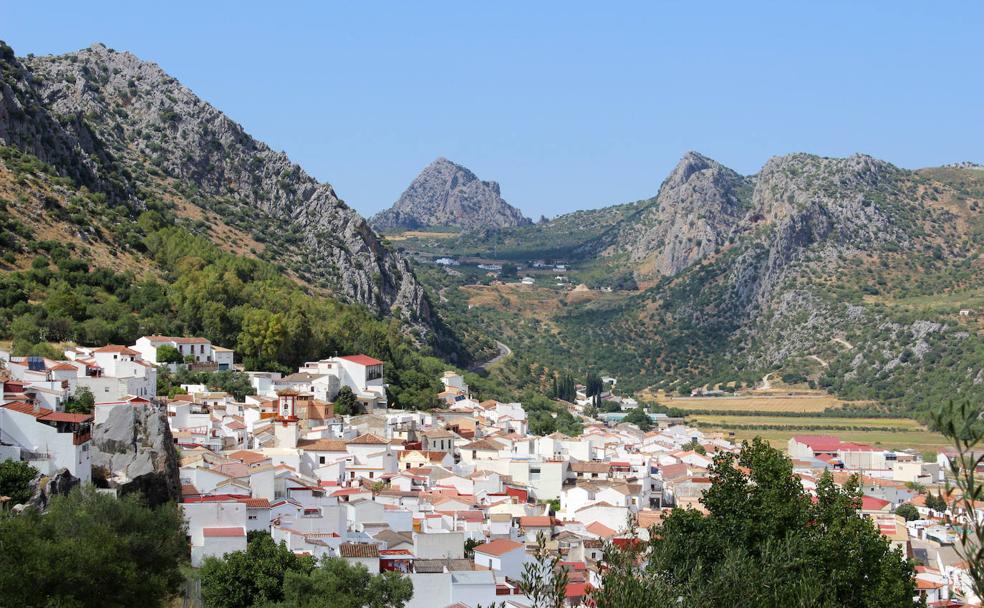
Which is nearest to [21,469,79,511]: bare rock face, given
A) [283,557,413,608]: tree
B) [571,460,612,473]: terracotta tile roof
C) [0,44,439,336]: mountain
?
[283,557,413,608]: tree

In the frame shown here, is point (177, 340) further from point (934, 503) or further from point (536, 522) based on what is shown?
point (934, 503)

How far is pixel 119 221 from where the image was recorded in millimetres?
78438

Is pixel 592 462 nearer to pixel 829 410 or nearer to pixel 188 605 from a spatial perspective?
pixel 188 605

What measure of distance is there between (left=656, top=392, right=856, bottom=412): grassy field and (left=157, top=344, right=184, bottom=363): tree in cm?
6024

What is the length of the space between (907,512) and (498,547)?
26.2m

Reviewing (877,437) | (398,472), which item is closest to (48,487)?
(398,472)

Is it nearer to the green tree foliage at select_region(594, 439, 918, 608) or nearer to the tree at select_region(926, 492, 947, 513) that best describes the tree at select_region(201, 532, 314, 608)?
the green tree foliage at select_region(594, 439, 918, 608)

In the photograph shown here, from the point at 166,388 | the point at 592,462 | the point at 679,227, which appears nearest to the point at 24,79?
the point at 166,388

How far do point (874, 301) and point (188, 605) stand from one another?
11215 cm

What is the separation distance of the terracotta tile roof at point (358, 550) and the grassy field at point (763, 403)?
2978 inches

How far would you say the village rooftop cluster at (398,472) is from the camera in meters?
33.9

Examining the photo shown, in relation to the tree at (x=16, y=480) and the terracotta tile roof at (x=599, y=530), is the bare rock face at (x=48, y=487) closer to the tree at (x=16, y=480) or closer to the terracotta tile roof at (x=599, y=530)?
the tree at (x=16, y=480)

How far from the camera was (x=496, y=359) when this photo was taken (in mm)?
108812

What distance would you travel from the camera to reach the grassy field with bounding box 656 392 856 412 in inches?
4232
